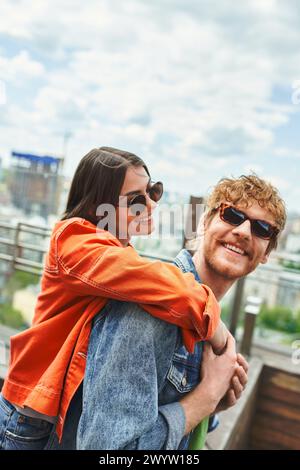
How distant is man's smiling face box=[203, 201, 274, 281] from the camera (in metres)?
1.06

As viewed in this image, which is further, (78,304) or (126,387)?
(78,304)

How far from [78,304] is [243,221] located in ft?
1.36

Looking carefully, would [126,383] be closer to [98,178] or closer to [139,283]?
[139,283]

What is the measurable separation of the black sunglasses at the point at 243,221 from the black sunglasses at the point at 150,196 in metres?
0.15

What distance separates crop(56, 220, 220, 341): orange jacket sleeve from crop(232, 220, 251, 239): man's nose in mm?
195

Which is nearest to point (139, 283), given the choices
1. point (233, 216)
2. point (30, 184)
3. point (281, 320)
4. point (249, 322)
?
point (233, 216)

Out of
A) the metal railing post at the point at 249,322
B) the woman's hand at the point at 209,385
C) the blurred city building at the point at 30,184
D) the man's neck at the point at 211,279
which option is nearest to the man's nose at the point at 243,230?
the man's neck at the point at 211,279

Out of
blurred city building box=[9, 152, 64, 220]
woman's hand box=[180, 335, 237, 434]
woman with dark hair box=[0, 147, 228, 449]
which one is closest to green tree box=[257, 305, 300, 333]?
blurred city building box=[9, 152, 64, 220]

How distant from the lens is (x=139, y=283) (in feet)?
2.81

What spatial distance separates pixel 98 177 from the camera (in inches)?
40.2

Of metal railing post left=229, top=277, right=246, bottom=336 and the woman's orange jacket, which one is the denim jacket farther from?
metal railing post left=229, top=277, right=246, bottom=336
